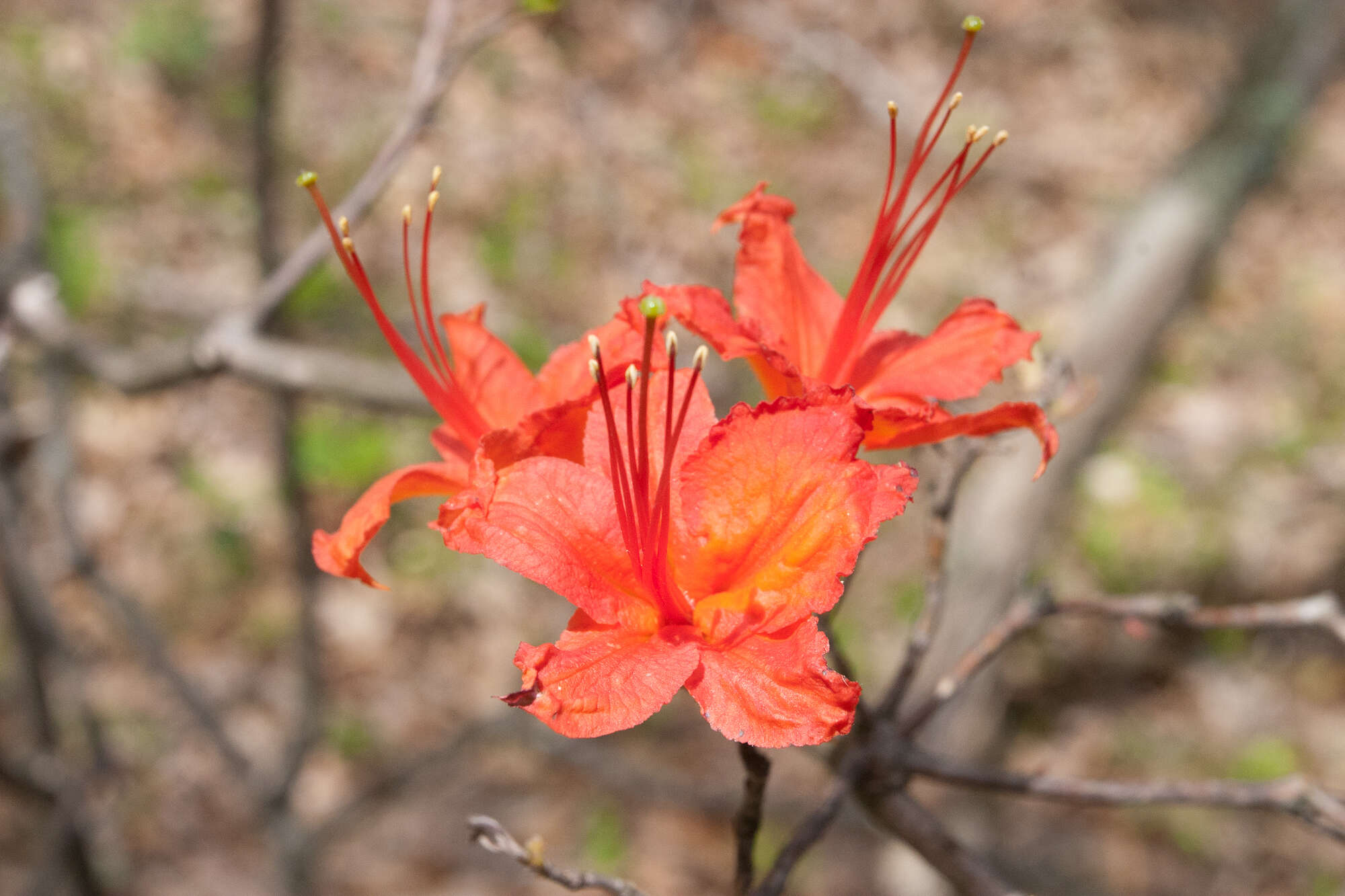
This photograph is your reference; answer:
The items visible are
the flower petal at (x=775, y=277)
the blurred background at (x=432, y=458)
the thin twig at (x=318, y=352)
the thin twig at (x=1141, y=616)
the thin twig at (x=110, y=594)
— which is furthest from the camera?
the blurred background at (x=432, y=458)

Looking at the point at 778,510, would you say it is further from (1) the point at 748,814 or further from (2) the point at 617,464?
(1) the point at 748,814

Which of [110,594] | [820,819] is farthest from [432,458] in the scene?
[820,819]

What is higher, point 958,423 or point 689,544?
point 958,423

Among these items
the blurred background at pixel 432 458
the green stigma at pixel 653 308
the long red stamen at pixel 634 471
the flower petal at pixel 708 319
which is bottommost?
the blurred background at pixel 432 458

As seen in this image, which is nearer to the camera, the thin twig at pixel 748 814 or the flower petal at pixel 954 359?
the thin twig at pixel 748 814

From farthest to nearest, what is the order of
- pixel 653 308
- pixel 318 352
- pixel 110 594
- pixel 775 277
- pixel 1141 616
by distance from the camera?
1. pixel 110 594
2. pixel 318 352
3. pixel 1141 616
4. pixel 775 277
5. pixel 653 308

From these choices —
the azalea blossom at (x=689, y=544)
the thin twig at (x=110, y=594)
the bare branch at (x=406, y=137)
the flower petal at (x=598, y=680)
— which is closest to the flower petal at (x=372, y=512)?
the azalea blossom at (x=689, y=544)

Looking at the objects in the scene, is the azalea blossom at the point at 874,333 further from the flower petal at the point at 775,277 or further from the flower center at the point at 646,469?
the flower center at the point at 646,469

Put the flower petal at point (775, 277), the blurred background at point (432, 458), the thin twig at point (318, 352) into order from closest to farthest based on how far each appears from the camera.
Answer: the flower petal at point (775, 277) < the thin twig at point (318, 352) < the blurred background at point (432, 458)

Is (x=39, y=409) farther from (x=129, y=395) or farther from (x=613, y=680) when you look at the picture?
(x=613, y=680)
